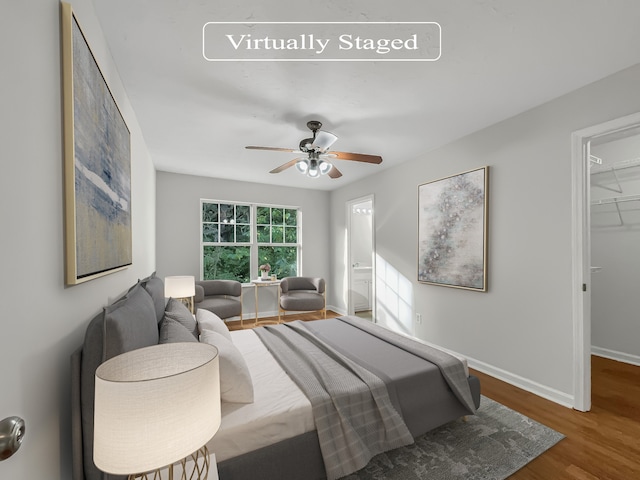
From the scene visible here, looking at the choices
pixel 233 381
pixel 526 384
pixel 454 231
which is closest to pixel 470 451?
pixel 526 384

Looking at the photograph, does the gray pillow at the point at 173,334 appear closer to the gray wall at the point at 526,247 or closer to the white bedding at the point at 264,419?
the white bedding at the point at 264,419

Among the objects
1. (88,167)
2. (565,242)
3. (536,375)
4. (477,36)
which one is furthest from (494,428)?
(88,167)

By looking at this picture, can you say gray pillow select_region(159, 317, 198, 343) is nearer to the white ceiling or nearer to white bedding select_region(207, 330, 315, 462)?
white bedding select_region(207, 330, 315, 462)

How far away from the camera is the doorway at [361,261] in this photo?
500 cm

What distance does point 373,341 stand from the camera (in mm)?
2445

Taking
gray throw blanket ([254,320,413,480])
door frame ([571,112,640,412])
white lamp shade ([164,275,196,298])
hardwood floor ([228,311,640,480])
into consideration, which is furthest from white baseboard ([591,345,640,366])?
white lamp shade ([164,275,196,298])

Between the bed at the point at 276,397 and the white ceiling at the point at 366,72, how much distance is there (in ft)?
5.04

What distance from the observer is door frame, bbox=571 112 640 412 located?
7.29ft

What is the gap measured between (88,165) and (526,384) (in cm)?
360

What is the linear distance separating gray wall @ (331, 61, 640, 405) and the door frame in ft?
0.16

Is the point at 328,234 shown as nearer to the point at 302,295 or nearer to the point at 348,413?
the point at 302,295

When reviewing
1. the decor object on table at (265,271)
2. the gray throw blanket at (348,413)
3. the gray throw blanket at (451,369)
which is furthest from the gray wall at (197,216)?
the gray throw blanket at (451,369)

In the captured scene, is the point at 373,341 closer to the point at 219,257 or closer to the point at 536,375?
the point at 536,375

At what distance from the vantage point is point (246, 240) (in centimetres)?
521
